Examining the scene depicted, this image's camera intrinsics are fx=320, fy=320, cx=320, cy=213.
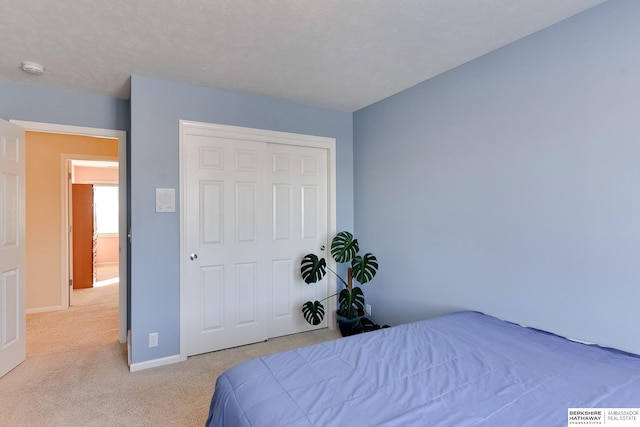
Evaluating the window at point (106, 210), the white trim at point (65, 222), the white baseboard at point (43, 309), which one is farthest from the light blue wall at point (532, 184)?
the window at point (106, 210)

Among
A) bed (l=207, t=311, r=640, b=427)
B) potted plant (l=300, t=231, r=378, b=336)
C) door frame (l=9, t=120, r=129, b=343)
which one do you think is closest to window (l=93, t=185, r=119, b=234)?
door frame (l=9, t=120, r=129, b=343)

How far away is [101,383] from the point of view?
2.43 metres

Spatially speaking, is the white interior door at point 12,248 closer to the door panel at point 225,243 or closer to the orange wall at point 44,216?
the door panel at point 225,243

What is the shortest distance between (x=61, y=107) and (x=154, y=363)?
7.89 feet

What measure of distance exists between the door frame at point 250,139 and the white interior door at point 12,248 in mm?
1301

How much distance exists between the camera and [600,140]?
173cm

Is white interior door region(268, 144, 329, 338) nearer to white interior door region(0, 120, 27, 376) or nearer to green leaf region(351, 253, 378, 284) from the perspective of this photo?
green leaf region(351, 253, 378, 284)

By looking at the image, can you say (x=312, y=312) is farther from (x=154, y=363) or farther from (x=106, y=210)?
(x=106, y=210)

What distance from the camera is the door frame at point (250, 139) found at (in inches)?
111

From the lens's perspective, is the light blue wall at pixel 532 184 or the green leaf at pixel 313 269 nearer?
the light blue wall at pixel 532 184

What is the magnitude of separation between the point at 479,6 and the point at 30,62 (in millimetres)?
3035

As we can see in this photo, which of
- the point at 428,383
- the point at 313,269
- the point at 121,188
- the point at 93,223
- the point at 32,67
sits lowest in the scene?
the point at 428,383

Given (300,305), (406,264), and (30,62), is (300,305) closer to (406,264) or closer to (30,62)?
(406,264)

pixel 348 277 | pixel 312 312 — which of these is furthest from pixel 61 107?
pixel 348 277
